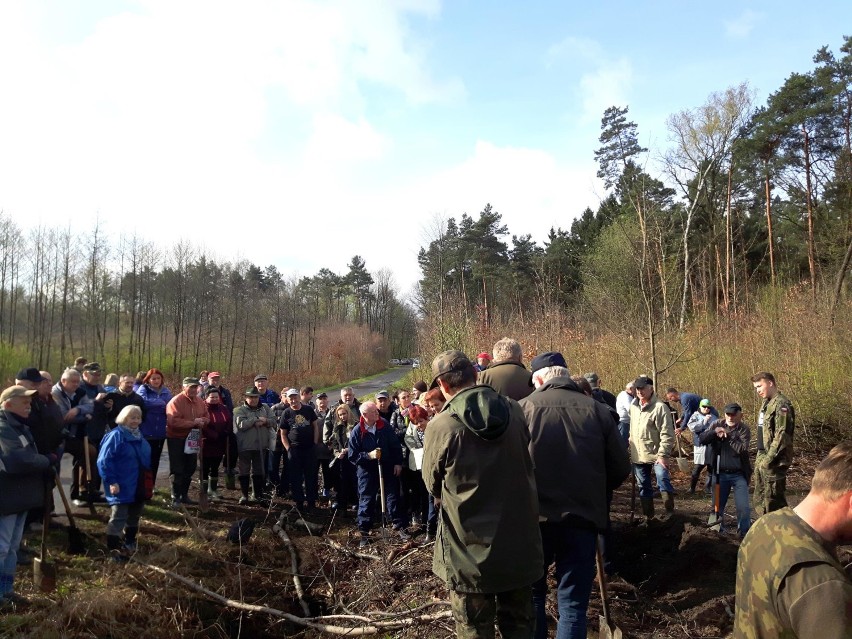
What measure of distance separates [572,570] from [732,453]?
480cm

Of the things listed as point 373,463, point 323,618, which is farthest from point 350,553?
point 323,618

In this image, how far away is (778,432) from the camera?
→ 665 centimetres

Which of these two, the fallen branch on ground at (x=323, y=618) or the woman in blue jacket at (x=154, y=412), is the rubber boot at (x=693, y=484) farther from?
the woman in blue jacket at (x=154, y=412)

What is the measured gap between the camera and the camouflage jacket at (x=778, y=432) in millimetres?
6605

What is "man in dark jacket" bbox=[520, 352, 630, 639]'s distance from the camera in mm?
3723

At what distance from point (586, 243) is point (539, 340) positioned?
18399 mm

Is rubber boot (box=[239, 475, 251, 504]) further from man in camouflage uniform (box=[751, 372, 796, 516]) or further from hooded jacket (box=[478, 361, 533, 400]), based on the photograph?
man in camouflage uniform (box=[751, 372, 796, 516])

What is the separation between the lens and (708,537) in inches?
266

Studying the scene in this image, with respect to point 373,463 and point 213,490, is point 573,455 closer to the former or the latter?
point 373,463

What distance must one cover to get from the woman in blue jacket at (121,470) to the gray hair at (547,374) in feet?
14.9

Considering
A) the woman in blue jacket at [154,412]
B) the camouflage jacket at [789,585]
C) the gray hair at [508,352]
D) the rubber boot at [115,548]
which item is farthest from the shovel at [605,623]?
the woman in blue jacket at [154,412]

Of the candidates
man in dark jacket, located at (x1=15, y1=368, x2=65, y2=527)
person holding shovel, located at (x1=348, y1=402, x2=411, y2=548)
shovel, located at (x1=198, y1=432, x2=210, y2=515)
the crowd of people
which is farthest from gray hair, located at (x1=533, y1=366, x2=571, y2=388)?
shovel, located at (x1=198, y1=432, x2=210, y2=515)

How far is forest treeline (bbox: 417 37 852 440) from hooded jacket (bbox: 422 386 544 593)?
972 centimetres

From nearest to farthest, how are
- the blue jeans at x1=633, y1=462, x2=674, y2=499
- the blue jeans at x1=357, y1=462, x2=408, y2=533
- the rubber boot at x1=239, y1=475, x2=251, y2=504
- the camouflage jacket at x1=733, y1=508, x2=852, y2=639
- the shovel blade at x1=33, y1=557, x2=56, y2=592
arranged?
the camouflage jacket at x1=733, y1=508, x2=852, y2=639, the shovel blade at x1=33, y1=557, x2=56, y2=592, the blue jeans at x1=357, y1=462, x2=408, y2=533, the blue jeans at x1=633, y1=462, x2=674, y2=499, the rubber boot at x1=239, y1=475, x2=251, y2=504
